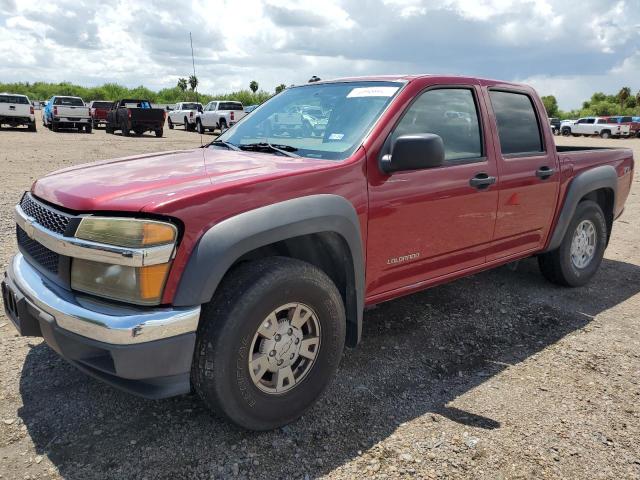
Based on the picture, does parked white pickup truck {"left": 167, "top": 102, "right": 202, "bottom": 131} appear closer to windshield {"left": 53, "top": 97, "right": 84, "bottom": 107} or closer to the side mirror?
windshield {"left": 53, "top": 97, "right": 84, "bottom": 107}

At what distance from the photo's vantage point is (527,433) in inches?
108

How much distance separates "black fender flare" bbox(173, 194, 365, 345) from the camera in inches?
88.7

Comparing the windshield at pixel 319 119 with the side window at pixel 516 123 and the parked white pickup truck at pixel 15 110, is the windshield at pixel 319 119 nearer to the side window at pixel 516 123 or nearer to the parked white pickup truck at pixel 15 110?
the side window at pixel 516 123

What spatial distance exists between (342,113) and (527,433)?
209 centimetres

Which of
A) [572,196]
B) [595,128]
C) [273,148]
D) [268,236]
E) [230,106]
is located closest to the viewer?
[268,236]

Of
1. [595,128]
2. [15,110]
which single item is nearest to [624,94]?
[595,128]

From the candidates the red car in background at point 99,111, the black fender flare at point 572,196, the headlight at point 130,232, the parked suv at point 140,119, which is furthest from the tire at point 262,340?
the red car in background at point 99,111

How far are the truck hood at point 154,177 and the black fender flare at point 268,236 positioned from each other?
0.60 feet

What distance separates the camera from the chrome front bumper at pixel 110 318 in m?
2.16

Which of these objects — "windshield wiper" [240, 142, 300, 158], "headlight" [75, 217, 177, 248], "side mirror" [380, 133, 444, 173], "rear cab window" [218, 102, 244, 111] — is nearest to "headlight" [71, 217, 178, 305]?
"headlight" [75, 217, 177, 248]

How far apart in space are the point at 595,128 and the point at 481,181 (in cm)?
3936

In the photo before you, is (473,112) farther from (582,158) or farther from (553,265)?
(553,265)

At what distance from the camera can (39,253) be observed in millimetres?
2684

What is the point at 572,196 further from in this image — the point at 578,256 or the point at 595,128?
the point at 595,128
